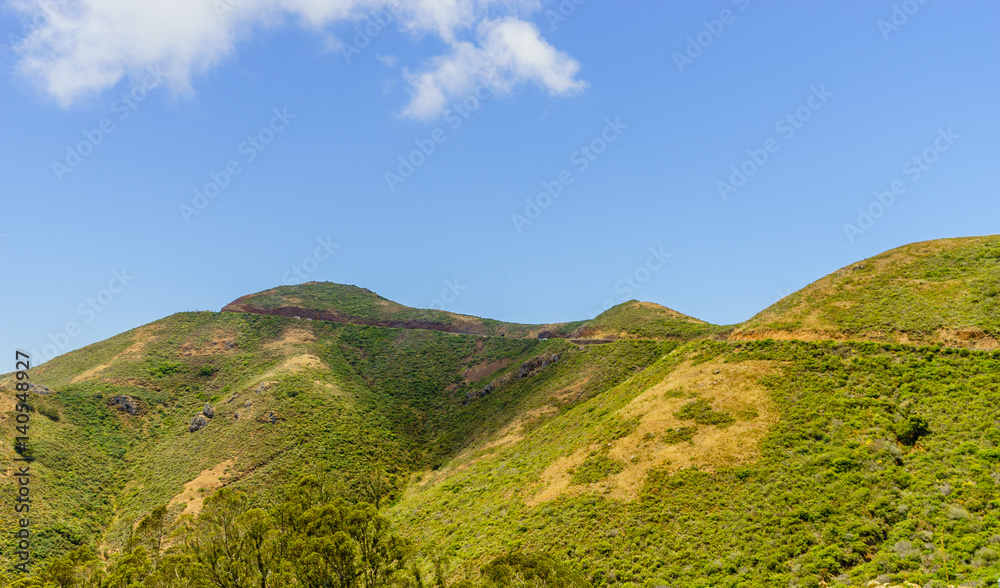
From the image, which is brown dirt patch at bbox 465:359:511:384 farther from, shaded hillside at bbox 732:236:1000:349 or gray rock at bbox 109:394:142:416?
gray rock at bbox 109:394:142:416

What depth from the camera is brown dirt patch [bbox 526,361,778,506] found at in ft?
116

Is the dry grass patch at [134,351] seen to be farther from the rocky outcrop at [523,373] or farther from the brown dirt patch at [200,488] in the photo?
the rocky outcrop at [523,373]

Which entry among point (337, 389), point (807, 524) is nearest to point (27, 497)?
point (337, 389)

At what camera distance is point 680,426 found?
3962cm

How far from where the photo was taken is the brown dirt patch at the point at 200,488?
165 ft

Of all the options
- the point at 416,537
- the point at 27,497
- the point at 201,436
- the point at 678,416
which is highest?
the point at 201,436

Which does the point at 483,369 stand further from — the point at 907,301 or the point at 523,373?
the point at 907,301

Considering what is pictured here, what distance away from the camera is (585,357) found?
77125 millimetres

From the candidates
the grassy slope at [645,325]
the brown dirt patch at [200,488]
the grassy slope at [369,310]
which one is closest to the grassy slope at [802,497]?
the brown dirt patch at [200,488]

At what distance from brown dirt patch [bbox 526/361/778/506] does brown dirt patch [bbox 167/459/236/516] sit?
3766 centimetres

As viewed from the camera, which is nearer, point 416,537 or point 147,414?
point 416,537

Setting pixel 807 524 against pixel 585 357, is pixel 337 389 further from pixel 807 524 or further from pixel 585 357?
pixel 807 524

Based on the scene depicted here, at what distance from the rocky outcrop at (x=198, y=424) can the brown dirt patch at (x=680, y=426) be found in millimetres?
53881

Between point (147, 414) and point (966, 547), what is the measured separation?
93.3 meters
